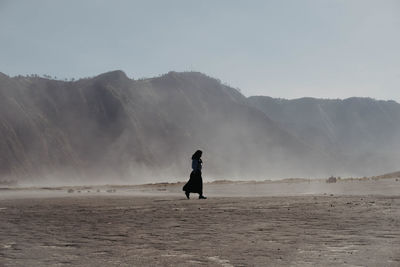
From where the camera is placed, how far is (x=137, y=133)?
3253 inches

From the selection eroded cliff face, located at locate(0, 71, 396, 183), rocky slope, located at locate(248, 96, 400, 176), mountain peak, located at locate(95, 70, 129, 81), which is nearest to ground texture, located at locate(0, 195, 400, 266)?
eroded cliff face, located at locate(0, 71, 396, 183)

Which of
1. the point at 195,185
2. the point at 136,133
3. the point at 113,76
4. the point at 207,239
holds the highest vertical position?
the point at 113,76

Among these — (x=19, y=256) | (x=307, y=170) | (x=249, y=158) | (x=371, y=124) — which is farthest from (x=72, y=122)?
(x=371, y=124)

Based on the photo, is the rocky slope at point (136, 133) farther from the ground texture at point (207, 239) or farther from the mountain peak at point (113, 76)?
the ground texture at point (207, 239)

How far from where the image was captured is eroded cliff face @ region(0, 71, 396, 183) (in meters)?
72.1

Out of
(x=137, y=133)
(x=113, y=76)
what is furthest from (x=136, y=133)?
(x=113, y=76)

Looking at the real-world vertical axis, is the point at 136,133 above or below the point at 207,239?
above

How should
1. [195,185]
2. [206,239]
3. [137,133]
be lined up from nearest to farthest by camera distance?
[206,239] → [195,185] → [137,133]

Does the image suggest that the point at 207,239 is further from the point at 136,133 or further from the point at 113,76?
the point at 113,76

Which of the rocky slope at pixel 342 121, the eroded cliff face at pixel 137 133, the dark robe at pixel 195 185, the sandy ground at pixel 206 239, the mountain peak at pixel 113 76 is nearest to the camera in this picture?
the sandy ground at pixel 206 239

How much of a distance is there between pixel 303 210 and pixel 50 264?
7.70m

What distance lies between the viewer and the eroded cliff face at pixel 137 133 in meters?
72.1

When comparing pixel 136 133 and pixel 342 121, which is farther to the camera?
pixel 342 121

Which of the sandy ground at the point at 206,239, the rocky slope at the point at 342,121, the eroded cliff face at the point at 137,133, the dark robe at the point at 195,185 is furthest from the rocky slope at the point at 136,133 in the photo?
the sandy ground at the point at 206,239
